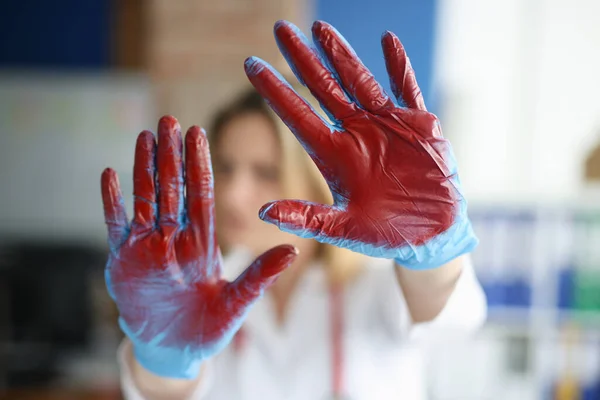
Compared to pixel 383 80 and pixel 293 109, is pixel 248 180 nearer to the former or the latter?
pixel 293 109

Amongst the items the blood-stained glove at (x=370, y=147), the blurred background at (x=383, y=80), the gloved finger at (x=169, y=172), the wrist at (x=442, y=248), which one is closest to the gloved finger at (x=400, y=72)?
the blood-stained glove at (x=370, y=147)

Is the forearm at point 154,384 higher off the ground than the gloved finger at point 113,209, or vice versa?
the gloved finger at point 113,209

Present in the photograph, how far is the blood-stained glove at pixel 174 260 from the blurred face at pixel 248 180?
0.35 metres

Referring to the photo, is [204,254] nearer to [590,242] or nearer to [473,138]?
[590,242]

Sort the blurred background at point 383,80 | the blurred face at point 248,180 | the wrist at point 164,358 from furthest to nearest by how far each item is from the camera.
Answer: the blurred background at point 383,80, the blurred face at point 248,180, the wrist at point 164,358

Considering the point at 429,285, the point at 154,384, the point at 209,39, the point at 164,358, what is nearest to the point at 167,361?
the point at 164,358

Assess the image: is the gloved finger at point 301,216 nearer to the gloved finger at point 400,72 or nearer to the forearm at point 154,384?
the gloved finger at point 400,72

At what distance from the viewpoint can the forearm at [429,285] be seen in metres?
0.70

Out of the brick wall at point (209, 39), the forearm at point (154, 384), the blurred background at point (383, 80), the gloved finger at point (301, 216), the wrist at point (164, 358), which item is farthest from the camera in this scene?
the brick wall at point (209, 39)

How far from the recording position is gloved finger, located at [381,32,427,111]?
22.2 inches

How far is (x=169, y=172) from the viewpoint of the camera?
602 mm

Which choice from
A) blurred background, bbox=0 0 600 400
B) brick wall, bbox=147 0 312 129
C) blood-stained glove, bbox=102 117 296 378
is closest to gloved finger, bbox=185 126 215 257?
blood-stained glove, bbox=102 117 296 378

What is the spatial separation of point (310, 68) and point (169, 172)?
7.5 inches

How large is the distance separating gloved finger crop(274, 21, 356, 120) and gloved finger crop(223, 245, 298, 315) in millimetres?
157
